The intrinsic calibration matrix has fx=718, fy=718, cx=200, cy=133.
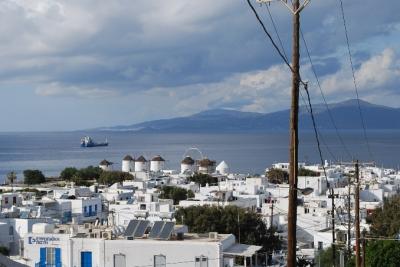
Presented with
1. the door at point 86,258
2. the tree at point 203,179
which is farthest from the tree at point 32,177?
the door at point 86,258

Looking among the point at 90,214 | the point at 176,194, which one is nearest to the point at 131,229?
the point at 90,214

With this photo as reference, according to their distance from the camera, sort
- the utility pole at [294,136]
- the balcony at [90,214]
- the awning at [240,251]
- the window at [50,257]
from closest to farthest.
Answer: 1. the utility pole at [294,136]
2. the awning at [240,251]
3. the window at [50,257]
4. the balcony at [90,214]

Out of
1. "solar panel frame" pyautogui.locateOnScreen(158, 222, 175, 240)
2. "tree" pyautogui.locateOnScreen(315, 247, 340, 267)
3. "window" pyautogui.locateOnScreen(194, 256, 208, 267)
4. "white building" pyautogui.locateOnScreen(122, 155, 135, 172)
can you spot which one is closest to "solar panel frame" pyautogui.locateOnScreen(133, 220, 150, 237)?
"solar panel frame" pyautogui.locateOnScreen(158, 222, 175, 240)

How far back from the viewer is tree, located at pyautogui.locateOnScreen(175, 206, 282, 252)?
3681 centimetres

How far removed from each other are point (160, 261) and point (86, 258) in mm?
2765

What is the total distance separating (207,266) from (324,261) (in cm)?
1002

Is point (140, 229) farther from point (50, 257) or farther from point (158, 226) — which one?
point (50, 257)

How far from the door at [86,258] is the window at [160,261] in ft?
7.97

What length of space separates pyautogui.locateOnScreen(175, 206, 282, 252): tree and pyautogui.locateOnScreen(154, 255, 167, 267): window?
521 inches

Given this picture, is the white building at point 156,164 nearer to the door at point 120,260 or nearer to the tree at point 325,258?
the tree at point 325,258

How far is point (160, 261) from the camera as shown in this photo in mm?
23141

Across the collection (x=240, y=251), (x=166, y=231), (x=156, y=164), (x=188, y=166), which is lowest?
(x=240, y=251)

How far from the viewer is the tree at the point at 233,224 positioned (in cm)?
3681

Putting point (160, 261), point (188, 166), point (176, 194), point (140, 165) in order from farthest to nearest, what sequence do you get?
1. point (140, 165)
2. point (188, 166)
3. point (176, 194)
4. point (160, 261)
